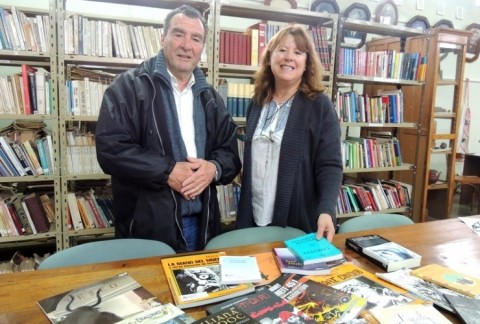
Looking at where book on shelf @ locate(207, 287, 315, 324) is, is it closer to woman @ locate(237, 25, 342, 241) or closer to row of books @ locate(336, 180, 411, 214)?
woman @ locate(237, 25, 342, 241)

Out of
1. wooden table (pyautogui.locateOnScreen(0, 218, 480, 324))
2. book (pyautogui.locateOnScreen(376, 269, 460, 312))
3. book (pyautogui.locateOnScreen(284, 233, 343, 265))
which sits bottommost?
wooden table (pyautogui.locateOnScreen(0, 218, 480, 324))

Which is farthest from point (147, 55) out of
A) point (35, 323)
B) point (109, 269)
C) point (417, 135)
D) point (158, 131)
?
point (417, 135)

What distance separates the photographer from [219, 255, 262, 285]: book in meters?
0.96

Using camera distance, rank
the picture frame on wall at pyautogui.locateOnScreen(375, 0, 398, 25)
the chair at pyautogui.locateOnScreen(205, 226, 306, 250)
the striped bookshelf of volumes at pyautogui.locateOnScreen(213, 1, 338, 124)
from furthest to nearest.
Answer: the picture frame on wall at pyautogui.locateOnScreen(375, 0, 398, 25) → the striped bookshelf of volumes at pyautogui.locateOnScreen(213, 1, 338, 124) → the chair at pyautogui.locateOnScreen(205, 226, 306, 250)

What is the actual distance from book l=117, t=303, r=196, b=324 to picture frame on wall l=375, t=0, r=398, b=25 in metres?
4.66

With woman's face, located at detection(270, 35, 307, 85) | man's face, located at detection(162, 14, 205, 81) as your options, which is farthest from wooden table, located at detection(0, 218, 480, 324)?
man's face, located at detection(162, 14, 205, 81)

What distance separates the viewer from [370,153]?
11.0 ft

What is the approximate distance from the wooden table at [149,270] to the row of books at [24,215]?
1.53 meters

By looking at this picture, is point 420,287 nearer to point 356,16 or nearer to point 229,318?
point 229,318

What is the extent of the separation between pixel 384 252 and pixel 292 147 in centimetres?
60

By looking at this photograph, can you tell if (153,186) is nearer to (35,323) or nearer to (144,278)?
(144,278)

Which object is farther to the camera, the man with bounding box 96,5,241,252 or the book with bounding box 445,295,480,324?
the man with bounding box 96,5,241,252

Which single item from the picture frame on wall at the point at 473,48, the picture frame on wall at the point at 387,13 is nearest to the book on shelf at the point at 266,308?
the picture frame on wall at the point at 387,13

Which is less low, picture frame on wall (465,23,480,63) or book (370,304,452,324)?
picture frame on wall (465,23,480,63)
